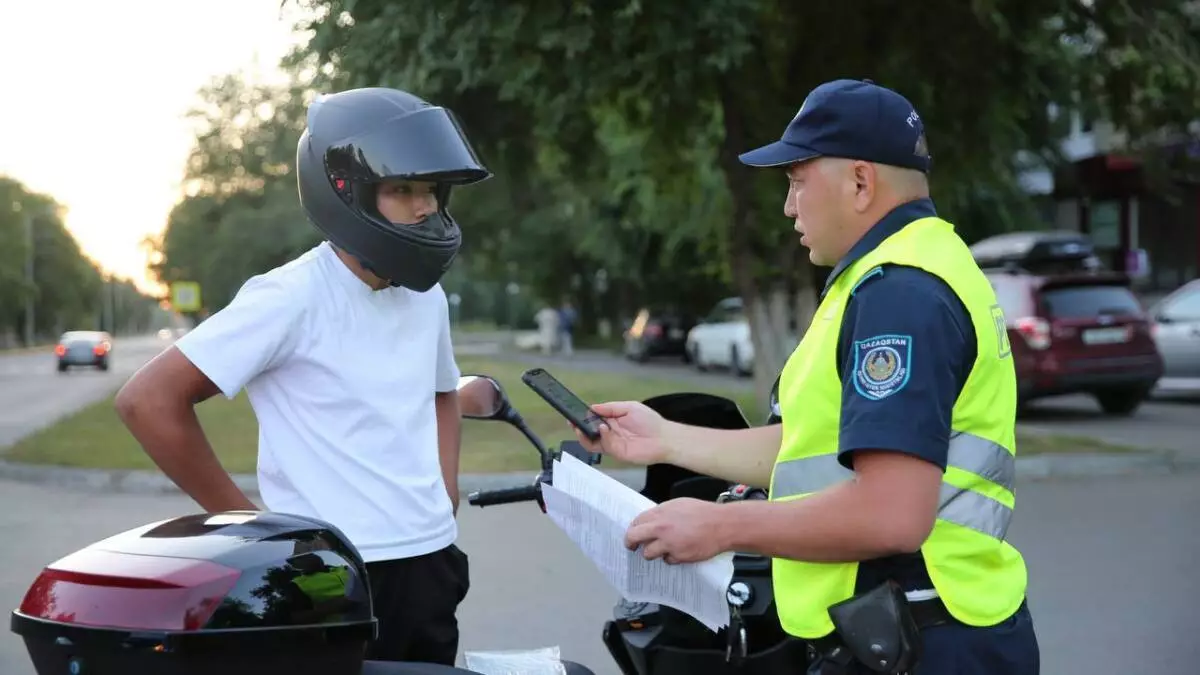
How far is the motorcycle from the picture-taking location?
2365 millimetres

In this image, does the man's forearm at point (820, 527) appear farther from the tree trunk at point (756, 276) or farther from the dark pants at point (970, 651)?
the tree trunk at point (756, 276)

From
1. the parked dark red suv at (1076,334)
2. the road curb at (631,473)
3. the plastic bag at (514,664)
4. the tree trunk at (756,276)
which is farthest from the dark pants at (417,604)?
the parked dark red suv at (1076,334)

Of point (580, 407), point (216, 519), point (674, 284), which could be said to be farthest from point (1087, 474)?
point (674, 284)

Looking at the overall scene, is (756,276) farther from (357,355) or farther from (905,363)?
(905,363)

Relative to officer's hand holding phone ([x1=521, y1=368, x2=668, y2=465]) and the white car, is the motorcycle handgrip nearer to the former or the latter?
officer's hand holding phone ([x1=521, y1=368, x2=668, y2=465])

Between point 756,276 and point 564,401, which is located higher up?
point 564,401

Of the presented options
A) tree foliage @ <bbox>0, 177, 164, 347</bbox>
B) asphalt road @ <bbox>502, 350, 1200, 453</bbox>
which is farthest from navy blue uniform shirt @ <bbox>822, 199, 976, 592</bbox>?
tree foliage @ <bbox>0, 177, 164, 347</bbox>

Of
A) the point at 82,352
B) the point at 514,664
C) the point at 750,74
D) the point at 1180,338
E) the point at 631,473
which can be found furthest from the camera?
the point at 82,352

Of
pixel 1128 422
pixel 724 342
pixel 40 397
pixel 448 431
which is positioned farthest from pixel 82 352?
pixel 448 431

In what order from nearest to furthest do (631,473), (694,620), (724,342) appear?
1. (694,620)
2. (631,473)
3. (724,342)

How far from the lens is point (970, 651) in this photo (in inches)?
76.4

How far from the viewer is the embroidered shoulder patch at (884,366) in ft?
5.89

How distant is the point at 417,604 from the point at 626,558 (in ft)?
2.08

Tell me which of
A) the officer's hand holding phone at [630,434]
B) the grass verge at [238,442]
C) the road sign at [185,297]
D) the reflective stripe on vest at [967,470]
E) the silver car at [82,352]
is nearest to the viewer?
the reflective stripe on vest at [967,470]
